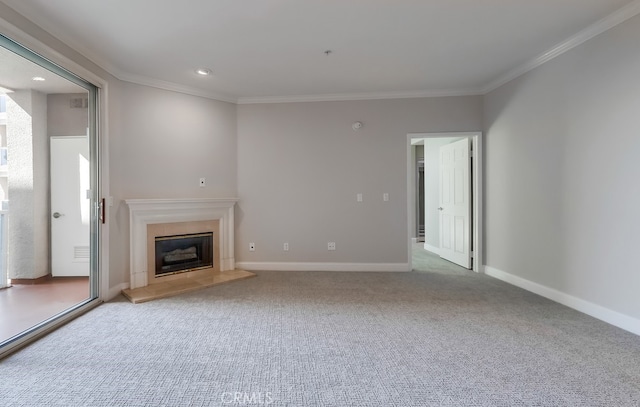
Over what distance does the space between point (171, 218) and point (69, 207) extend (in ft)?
4.44

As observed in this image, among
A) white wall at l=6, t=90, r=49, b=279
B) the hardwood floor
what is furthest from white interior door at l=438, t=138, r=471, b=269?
white wall at l=6, t=90, r=49, b=279

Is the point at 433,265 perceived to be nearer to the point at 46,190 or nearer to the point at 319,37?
the point at 319,37

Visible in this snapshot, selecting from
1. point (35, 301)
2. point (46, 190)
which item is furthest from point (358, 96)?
point (35, 301)

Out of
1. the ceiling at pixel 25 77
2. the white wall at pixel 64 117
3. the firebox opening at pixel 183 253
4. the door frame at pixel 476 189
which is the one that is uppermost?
the ceiling at pixel 25 77

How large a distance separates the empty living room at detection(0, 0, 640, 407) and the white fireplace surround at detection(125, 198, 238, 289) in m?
0.02

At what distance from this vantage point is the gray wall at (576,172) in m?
2.36

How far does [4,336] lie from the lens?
225 cm

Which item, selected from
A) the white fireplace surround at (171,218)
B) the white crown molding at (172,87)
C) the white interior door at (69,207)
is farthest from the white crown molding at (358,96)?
the white interior door at (69,207)

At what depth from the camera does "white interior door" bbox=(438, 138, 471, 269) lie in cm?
432

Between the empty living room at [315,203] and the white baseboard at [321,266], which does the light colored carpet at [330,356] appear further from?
the white baseboard at [321,266]

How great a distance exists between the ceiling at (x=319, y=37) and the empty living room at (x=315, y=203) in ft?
0.08

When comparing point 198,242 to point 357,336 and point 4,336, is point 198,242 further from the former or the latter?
point 357,336

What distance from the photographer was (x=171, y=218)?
3701mm

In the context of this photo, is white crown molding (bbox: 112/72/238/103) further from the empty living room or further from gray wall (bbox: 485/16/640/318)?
gray wall (bbox: 485/16/640/318)
